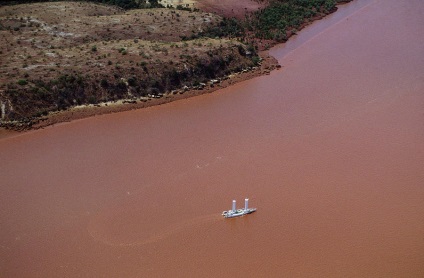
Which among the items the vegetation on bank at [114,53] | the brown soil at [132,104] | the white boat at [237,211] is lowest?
the white boat at [237,211]

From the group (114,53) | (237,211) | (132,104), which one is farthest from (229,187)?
(114,53)

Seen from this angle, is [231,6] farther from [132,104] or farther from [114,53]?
[132,104]

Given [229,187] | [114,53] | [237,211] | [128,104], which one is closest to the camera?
[237,211]

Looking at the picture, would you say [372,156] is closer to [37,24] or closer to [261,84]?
[261,84]

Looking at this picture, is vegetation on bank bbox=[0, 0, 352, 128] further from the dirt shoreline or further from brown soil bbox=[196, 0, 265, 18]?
brown soil bbox=[196, 0, 265, 18]

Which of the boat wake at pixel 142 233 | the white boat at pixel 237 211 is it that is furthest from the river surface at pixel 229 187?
the white boat at pixel 237 211

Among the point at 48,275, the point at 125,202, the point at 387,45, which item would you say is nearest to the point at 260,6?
the point at 387,45

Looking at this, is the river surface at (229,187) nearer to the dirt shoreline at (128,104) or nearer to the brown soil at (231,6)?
the dirt shoreline at (128,104)

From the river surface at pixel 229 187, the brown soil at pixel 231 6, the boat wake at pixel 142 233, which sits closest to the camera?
the river surface at pixel 229 187

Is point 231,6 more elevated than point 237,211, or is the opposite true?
point 231,6
